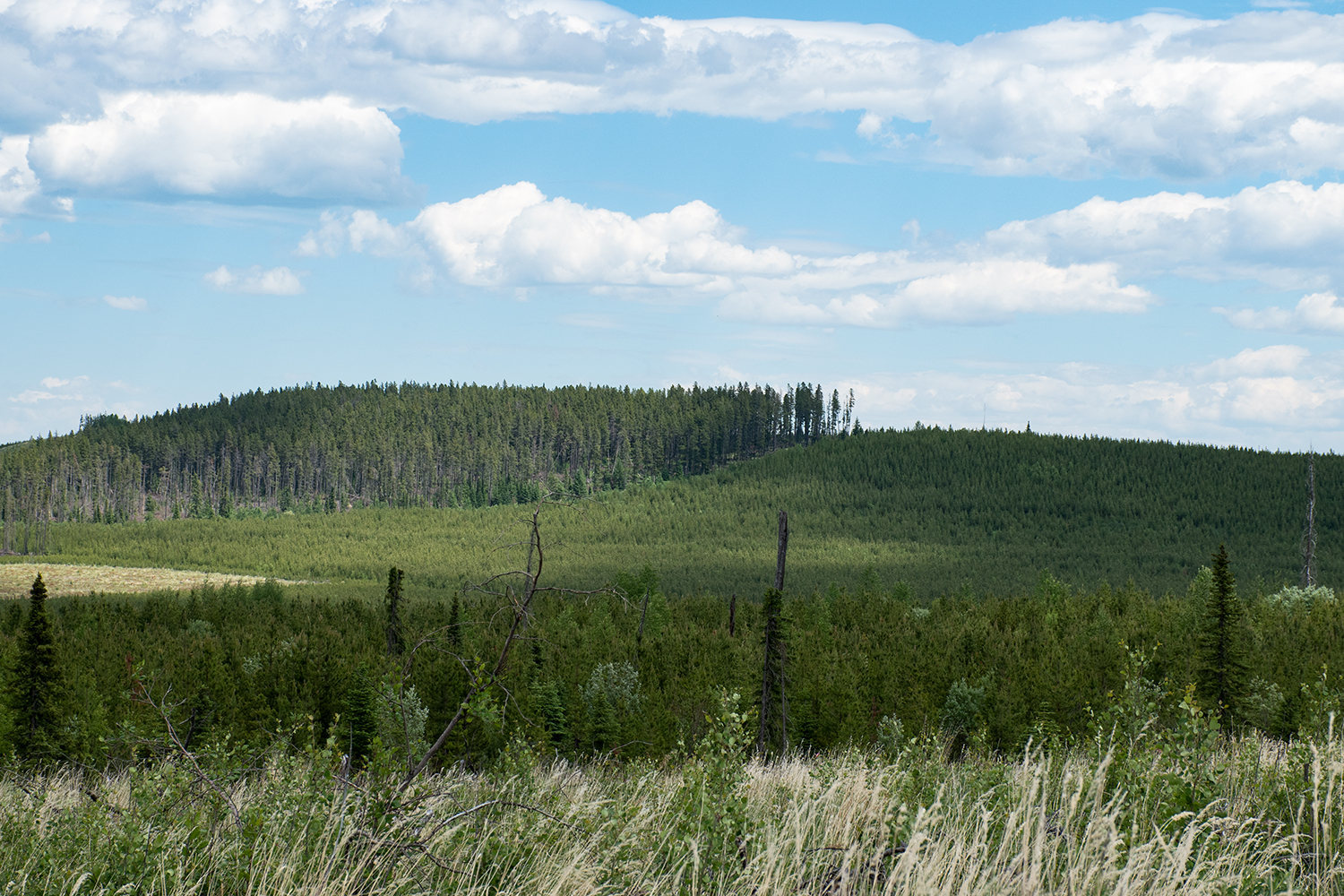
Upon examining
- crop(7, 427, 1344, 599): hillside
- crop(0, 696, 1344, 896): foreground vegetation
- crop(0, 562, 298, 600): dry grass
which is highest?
crop(0, 696, 1344, 896): foreground vegetation

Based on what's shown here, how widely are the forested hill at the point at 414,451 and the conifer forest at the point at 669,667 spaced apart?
918 mm

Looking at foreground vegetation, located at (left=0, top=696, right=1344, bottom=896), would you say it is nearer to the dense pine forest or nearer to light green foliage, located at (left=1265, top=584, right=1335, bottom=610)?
light green foliage, located at (left=1265, top=584, right=1335, bottom=610)

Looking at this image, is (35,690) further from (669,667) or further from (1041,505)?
(1041,505)

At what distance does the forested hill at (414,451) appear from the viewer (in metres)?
167

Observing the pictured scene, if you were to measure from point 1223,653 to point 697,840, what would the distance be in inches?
1299

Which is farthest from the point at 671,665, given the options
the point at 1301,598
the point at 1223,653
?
the point at 1301,598

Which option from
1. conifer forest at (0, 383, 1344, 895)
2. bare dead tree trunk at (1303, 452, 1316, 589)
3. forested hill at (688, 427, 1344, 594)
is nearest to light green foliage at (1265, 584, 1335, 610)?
conifer forest at (0, 383, 1344, 895)

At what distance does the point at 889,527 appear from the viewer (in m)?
129

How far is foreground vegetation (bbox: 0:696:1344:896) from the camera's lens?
438 centimetres

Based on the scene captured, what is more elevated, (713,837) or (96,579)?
(713,837)

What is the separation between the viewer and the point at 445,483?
172m

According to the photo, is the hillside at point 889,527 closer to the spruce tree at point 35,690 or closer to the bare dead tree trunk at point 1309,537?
the bare dead tree trunk at point 1309,537

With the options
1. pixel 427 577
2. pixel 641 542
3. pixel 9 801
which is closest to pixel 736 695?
pixel 9 801

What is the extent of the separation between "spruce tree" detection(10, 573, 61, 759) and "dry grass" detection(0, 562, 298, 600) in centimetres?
5231
